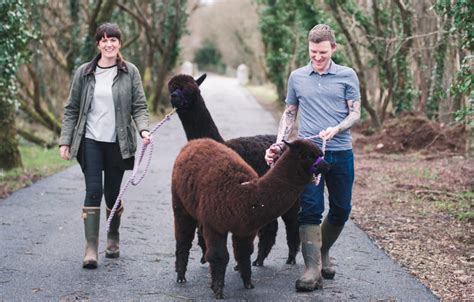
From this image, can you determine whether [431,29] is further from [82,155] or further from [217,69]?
[217,69]

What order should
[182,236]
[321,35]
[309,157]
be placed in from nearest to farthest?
[309,157] < [321,35] < [182,236]

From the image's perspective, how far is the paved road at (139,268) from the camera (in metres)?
5.70

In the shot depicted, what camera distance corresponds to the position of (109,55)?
6.54m

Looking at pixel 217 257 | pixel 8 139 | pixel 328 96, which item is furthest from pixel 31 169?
pixel 328 96

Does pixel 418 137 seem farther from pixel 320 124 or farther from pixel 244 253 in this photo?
pixel 244 253

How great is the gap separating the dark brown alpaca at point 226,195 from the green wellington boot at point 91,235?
35.9 inches

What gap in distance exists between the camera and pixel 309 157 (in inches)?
205

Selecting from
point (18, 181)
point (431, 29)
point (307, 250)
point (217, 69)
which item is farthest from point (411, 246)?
point (217, 69)

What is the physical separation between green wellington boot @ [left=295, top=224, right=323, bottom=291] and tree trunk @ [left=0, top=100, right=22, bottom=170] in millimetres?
8130

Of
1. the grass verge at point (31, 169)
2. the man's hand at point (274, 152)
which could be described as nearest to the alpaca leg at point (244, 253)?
the man's hand at point (274, 152)

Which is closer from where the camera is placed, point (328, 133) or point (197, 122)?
point (328, 133)

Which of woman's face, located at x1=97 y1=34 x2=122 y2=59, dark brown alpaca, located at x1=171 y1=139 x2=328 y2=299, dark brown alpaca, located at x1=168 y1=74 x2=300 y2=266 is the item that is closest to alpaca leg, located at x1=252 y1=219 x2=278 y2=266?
dark brown alpaca, located at x1=168 y1=74 x2=300 y2=266

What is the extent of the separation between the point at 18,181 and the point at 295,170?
7.88m

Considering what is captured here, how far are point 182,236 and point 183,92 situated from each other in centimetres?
139
